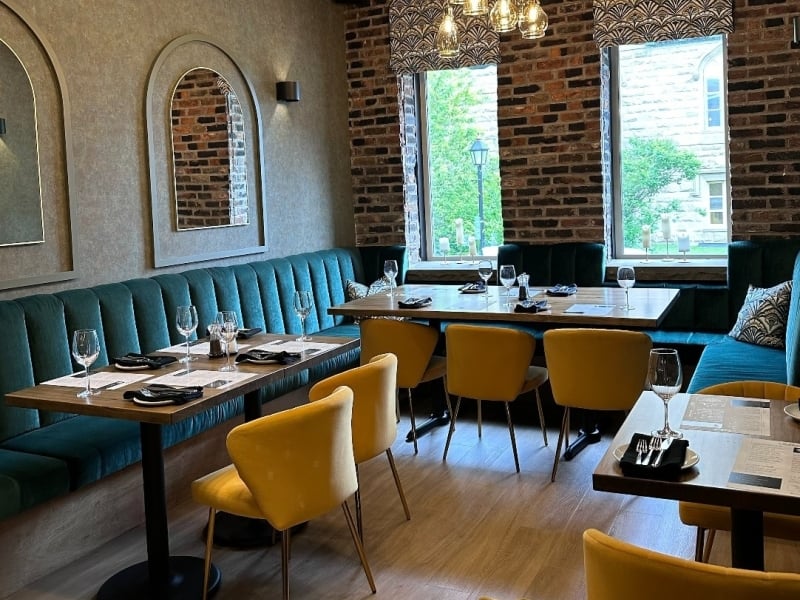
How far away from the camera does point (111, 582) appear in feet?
10.6

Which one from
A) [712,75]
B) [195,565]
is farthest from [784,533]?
[712,75]

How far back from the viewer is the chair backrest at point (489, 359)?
13.9 feet

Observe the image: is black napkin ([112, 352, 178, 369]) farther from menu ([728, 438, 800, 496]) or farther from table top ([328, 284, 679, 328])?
menu ([728, 438, 800, 496])

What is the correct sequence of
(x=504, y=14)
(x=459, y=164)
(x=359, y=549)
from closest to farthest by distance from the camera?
(x=359, y=549) < (x=504, y=14) < (x=459, y=164)

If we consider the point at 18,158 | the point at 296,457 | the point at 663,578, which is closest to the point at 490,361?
the point at 296,457

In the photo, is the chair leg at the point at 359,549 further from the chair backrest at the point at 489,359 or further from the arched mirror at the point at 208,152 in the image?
the arched mirror at the point at 208,152

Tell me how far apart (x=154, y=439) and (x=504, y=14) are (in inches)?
96.3

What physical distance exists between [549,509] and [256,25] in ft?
12.3

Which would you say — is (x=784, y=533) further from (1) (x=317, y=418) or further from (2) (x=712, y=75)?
(2) (x=712, y=75)

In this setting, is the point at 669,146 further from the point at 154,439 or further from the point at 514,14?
the point at 154,439

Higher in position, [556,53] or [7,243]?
[556,53]

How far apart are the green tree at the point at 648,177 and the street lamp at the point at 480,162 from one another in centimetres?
106

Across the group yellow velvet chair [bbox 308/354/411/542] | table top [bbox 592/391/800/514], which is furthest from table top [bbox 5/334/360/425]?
table top [bbox 592/391/800/514]

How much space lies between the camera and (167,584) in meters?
3.16
